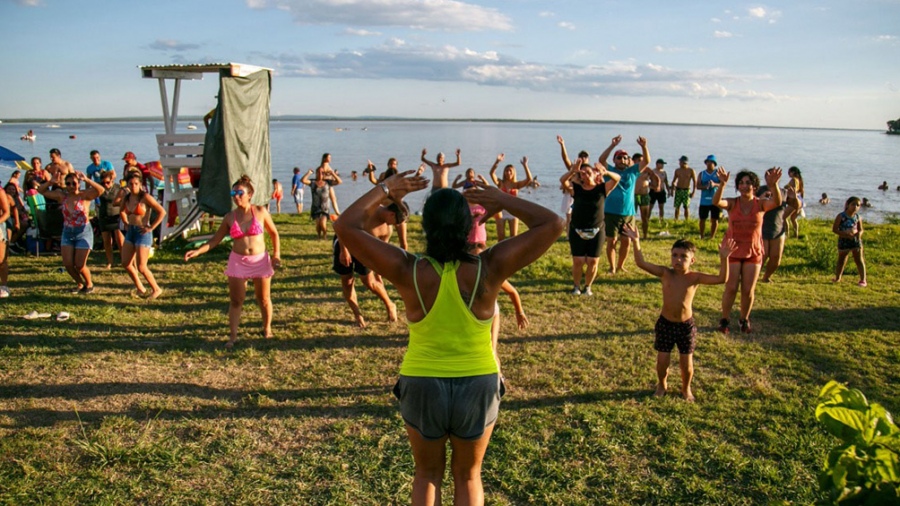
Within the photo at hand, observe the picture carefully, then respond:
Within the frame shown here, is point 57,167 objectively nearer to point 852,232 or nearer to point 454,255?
point 454,255

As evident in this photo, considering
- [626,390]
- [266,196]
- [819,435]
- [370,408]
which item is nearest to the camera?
[819,435]

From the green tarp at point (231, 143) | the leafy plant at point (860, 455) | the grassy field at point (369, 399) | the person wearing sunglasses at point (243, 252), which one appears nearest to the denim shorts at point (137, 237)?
the grassy field at point (369, 399)

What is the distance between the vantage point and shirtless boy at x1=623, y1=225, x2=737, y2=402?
215 inches

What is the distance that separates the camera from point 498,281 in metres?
2.86

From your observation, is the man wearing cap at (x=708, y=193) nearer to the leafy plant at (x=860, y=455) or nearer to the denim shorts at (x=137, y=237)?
the denim shorts at (x=137, y=237)

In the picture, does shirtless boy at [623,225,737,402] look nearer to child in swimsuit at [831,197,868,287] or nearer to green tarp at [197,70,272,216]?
child in swimsuit at [831,197,868,287]

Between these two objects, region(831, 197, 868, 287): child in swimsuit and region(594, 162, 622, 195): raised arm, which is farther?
region(831, 197, 868, 287): child in swimsuit

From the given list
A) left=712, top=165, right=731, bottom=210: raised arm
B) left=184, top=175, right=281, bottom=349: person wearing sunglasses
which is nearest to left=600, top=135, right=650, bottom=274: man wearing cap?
left=712, top=165, right=731, bottom=210: raised arm

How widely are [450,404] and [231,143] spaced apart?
31.0 feet

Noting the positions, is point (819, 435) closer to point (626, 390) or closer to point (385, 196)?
point (626, 390)

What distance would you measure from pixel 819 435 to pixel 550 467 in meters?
2.19

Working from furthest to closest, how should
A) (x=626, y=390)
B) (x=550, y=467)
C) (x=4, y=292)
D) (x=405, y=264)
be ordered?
(x=4, y=292) < (x=626, y=390) < (x=550, y=467) < (x=405, y=264)

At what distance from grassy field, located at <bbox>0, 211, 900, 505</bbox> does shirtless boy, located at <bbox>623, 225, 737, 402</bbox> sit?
0.91 feet

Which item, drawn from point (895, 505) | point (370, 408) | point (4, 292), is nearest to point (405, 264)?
point (895, 505)
